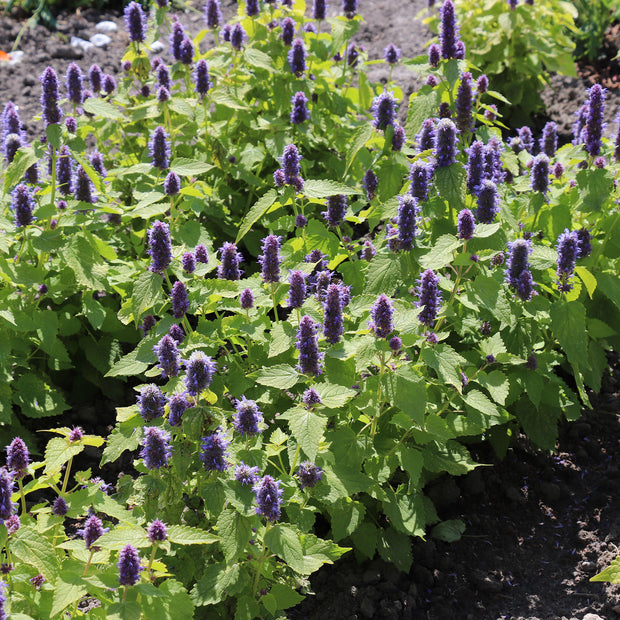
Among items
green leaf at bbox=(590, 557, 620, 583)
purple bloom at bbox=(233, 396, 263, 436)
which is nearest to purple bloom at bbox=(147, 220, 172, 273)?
purple bloom at bbox=(233, 396, 263, 436)

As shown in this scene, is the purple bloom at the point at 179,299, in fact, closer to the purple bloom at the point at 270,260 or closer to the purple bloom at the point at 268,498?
the purple bloom at the point at 270,260

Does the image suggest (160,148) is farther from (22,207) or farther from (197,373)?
(197,373)

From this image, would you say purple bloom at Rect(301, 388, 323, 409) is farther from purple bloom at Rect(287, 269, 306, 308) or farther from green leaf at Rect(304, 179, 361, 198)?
green leaf at Rect(304, 179, 361, 198)

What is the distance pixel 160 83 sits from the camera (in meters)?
5.72

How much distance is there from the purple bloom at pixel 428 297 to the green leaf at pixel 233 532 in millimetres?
1190

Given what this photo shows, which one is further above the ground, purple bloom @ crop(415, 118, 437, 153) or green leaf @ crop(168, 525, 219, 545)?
purple bloom @ crop(415, 118, 437, 153)

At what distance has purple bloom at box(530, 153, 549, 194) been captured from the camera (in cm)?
446

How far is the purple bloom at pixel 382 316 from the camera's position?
333 cm

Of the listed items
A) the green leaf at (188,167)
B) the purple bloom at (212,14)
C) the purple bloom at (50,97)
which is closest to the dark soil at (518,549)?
the green leaf at (188,167)

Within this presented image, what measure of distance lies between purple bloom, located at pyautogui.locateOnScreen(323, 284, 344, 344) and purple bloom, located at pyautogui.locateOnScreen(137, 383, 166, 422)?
77 cm

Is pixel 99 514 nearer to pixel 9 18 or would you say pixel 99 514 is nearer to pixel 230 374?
pixel 230 374

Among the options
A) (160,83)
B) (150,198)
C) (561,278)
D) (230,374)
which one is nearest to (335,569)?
(230,374)

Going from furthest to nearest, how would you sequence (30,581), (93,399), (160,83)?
(160,83) < (93,399) < (30,581)

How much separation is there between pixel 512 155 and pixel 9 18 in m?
7.59
